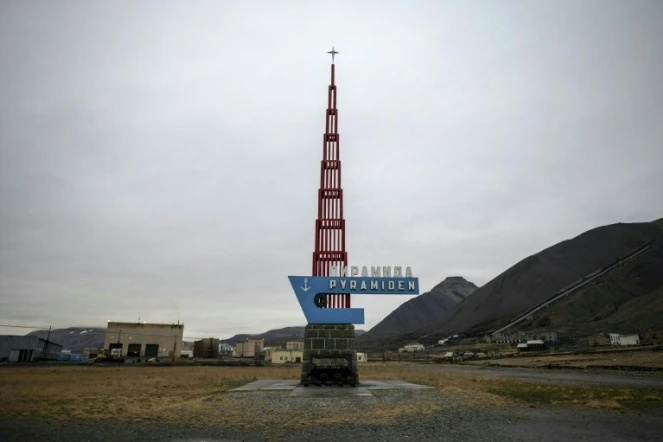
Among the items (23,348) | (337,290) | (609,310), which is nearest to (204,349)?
(23,348)

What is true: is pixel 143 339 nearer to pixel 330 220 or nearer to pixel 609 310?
pixel 330 220

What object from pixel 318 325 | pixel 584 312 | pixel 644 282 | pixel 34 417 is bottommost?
pixel 34 417

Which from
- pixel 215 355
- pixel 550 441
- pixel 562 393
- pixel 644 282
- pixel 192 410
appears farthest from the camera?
pixel 644 282

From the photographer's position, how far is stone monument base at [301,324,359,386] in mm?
29953

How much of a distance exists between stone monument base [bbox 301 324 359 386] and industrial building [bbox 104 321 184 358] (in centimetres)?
9522

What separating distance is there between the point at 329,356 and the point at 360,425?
53.4ft

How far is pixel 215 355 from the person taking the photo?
133m

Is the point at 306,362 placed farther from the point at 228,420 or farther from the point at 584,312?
the point at 584,312

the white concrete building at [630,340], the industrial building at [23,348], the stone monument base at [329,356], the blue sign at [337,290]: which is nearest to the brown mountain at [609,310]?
the white concrete building at [630,340]

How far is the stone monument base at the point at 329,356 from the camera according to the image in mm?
29953

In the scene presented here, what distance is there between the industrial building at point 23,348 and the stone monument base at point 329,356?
82134 mm

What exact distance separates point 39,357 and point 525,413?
109 m

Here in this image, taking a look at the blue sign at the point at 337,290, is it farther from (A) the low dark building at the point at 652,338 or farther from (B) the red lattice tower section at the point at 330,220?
(A) the low dark building at the point at 652,338

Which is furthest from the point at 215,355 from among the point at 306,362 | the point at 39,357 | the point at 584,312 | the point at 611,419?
the point at 584,312
